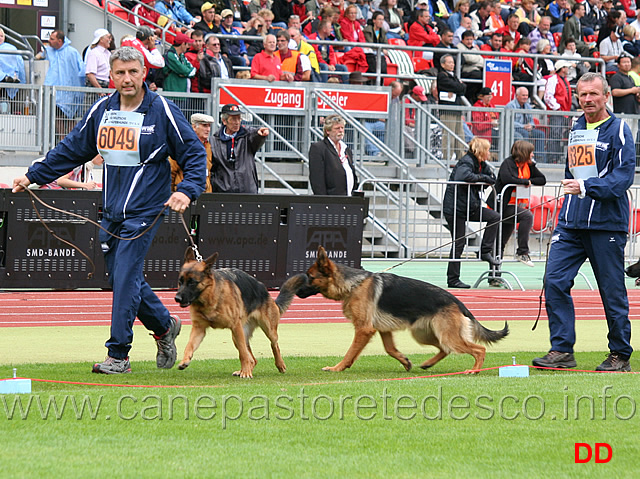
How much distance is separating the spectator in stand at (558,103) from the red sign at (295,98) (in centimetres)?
372

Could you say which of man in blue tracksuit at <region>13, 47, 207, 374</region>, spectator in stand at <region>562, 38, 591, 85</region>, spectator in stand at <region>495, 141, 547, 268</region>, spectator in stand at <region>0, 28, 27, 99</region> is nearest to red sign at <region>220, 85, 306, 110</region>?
spectator in stand at <region>0, 28, 27, 99</region>

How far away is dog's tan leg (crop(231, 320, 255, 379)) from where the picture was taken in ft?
24.8

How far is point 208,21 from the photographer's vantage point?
67.9 feet

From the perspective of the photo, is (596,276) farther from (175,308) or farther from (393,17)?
(393,17)

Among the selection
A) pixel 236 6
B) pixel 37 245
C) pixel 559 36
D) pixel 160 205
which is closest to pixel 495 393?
pixel 160 205

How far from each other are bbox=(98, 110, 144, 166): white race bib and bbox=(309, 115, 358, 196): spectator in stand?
284 inches

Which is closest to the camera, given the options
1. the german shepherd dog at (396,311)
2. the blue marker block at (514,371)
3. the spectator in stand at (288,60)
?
the blue marker block at (514,371)

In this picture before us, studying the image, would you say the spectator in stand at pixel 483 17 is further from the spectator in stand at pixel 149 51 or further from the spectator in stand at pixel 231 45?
the spectator in stand at pixel 149 51

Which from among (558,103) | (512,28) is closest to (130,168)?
(558,103)

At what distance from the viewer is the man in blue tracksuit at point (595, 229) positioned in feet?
26.2

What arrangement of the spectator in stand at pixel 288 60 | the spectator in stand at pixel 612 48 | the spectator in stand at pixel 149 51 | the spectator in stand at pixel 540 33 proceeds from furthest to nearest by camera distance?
the spectator in stand at pixel 612 48
the spectator in stand at pixel 540 33
the spectator in stand at pixel 288 60
the spectator in stand at pixel 149 51

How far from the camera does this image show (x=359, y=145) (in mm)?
19641

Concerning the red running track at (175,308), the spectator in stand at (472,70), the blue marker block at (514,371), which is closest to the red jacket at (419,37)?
the spectator in stand at (472,70)

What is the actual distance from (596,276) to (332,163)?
7.06m
